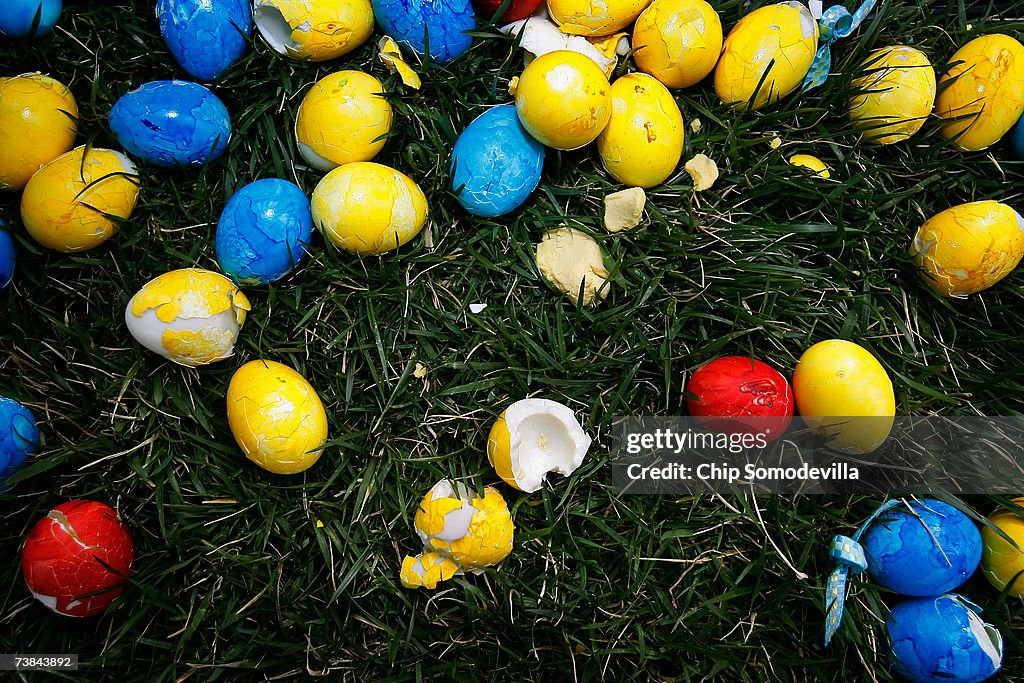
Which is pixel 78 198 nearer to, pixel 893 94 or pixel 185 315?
pixel 185 315

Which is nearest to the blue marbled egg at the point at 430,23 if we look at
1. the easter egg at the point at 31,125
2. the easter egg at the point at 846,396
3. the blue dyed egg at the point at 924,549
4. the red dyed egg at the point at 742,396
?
the easter egg at the point at 31,125

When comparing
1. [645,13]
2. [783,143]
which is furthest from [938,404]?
[645,13]

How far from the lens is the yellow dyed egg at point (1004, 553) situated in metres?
1.37

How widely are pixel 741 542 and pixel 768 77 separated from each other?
3.13ft

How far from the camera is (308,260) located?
1439mm

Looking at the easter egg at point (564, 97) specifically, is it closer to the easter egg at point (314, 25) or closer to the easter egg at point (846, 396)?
the easter egg at point (314, 25)

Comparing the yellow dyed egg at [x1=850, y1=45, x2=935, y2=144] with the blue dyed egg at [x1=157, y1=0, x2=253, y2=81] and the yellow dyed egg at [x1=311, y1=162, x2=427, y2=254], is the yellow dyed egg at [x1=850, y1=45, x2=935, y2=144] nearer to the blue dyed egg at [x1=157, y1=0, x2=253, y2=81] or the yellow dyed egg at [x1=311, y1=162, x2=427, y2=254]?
the yellow dyed egg at [x1=311, y1=162, x2=427, y2=254]

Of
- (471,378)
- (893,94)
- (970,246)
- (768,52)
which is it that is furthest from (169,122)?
(970,246)

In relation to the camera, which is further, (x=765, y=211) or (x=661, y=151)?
(x=765, y=211)

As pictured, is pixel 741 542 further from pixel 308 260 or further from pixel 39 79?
pixel 39 79

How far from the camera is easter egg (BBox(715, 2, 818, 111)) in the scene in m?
1.42

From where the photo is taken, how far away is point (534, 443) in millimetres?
1381

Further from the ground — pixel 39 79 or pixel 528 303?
pixel 39 79

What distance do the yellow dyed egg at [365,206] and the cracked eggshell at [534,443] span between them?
418 millimetres
